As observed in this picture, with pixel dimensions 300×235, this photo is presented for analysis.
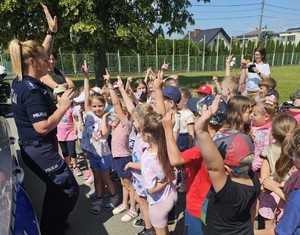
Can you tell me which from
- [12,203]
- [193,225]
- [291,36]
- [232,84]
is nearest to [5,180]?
[12,203]

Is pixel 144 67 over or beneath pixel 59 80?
beneath

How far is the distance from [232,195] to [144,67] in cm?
3038

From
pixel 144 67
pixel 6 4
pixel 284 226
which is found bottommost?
pixel 144 67

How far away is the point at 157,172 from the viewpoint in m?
2.67

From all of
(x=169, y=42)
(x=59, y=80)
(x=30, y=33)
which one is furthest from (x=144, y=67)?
(x=59, y=80)

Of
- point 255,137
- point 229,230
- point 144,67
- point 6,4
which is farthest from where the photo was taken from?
point 144,67

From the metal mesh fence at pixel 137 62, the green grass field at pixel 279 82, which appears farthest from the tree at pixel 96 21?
the metal mesh fence at pixel 137 62

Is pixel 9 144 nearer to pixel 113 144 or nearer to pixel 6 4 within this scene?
pixel 113 144

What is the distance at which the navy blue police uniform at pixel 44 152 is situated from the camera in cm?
267

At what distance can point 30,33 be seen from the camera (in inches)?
601

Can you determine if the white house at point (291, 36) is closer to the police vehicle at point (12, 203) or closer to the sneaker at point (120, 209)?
the sneaker at point (120, 209)

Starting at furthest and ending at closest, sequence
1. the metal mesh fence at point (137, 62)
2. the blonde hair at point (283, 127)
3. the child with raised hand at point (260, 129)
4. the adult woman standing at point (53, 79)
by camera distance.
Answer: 1. the metal mesh fence at point (137, 62)
2. the adult woman standing at point (53, 79)
3. the child with raised hand at point (260, 129)
4. the blonde hair at point (283, 127)

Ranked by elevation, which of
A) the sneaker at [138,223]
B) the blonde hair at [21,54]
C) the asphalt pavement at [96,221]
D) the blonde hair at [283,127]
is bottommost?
the asphalt pavement at [96,221]

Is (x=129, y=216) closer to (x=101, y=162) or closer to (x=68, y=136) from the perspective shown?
(x=101, y=162)
